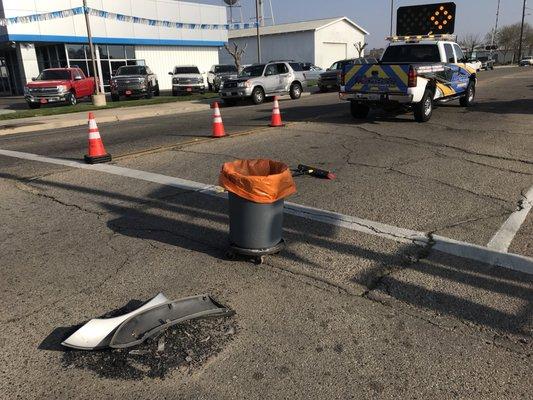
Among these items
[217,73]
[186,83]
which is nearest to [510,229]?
[186,83]

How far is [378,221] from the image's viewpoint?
5.23 m

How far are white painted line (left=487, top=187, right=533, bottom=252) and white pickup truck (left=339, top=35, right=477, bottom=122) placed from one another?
5874mm

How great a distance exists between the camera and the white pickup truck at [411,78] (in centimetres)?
1125

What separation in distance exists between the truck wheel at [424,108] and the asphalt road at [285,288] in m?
4.46

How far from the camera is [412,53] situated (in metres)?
13.1

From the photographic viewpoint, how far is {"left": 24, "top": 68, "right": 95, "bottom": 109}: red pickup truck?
68.5 ft

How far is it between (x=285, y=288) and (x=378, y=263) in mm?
944

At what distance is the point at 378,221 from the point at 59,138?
375 inches

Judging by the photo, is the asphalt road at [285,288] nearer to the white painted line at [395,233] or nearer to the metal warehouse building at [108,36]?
the white painted line at [395,233]

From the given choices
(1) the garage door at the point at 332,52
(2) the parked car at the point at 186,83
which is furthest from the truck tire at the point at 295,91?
(1) the garage door at the point at 332,52

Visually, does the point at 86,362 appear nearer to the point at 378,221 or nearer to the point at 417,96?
the point at 378,221

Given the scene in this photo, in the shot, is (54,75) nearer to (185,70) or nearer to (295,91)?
(185,70)

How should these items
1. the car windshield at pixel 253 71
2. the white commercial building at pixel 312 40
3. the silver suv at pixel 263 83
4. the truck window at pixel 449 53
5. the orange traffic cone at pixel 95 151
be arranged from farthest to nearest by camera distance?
the white commercial building at pixel 312 40 < the car windshield at pixel 253 71 < the silver suv at pixel 263 83 < the truck window at pixel 449 53 < the orange traffic cone at pixel 95 151

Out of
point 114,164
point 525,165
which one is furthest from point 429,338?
point 114,164
